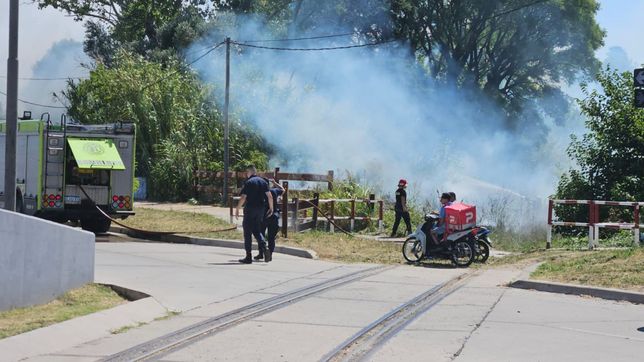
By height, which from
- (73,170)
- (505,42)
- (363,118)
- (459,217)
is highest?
(505,42)

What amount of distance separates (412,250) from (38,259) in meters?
8.33

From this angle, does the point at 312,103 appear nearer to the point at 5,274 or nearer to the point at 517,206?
the point at 517,206

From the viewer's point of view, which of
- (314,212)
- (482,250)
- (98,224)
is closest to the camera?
(482,250)

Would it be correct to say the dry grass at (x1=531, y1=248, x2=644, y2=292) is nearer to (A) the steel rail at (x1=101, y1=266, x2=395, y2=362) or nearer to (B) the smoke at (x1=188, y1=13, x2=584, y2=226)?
(A) the steel rail at (x1=101, y1=266, x2=395, y2=362)

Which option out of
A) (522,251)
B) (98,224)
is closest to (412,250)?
(522,251)

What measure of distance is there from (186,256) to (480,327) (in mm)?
7752

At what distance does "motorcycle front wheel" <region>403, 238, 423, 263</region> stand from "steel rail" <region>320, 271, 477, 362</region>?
3310mm

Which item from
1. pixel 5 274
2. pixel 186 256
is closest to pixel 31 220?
pixel 5 274

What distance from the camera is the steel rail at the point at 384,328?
759 centimetres

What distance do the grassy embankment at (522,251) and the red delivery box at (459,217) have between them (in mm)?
1126

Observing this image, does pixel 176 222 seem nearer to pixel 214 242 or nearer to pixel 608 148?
pixel 214 242

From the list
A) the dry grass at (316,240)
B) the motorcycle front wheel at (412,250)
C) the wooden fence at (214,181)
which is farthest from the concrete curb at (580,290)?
the wooden fence at (214,181)

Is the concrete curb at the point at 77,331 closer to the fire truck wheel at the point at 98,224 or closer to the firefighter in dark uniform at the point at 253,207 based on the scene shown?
the firefighter in dark uniform at the point at 253,207

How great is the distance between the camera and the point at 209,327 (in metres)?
8.69
